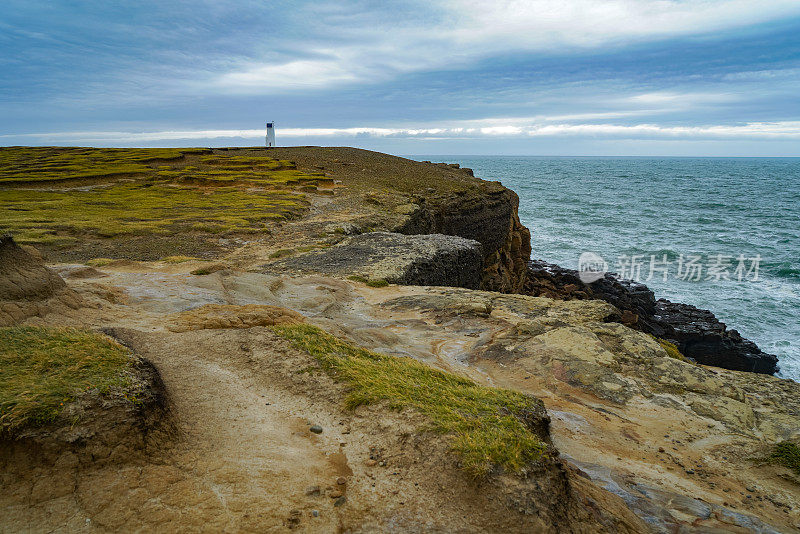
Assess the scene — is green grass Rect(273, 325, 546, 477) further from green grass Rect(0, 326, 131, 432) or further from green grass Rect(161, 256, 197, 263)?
green grass Rect(161, 256, 197, 263)

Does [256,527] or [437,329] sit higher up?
[256,527]

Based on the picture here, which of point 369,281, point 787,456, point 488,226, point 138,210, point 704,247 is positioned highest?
point 138,210

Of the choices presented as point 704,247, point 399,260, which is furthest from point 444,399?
point 704,247

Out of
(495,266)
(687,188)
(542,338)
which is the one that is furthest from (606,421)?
(687,188)

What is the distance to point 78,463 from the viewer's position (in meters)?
4.66

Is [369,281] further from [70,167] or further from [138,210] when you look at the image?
[70,167]

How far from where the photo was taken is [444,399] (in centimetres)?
652

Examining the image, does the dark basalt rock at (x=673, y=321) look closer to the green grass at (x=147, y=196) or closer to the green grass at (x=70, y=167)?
the green grass at (x=147, y=196)

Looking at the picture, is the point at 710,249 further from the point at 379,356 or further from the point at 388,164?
the point at 379,356

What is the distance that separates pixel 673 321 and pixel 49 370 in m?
34.4

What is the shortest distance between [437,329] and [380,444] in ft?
21.6

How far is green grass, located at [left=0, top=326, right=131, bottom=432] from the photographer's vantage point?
4.86m

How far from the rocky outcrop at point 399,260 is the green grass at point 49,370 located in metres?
10.6

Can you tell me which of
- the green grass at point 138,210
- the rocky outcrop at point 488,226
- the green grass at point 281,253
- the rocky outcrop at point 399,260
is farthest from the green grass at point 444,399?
the rocky outcrop at point 488,226
